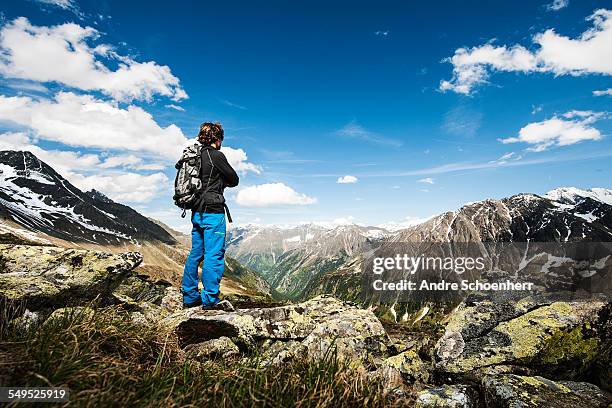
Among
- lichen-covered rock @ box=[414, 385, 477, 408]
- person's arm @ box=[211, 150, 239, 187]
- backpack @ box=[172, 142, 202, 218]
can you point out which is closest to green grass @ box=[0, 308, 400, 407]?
lichen-covered rock @ box=[414, 385, 477, 408]

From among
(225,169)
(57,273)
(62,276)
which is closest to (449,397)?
(225,169)

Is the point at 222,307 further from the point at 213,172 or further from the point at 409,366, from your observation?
the point at 409,366

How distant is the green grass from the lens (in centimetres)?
303

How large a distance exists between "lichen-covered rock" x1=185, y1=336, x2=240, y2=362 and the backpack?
13.2 ft

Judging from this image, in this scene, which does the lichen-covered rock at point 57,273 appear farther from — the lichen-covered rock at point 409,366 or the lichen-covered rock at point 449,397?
the lichen-covered rock at point 449,397

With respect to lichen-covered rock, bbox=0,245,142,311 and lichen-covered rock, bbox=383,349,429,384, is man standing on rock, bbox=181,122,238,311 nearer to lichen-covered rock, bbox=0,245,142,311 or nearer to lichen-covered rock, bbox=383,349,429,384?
lichen-covered rock, bbox=0,245,142,311

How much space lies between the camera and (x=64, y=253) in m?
10.3

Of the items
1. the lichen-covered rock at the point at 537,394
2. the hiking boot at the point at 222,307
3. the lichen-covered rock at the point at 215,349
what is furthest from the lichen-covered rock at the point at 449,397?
the hiking boot at the point at 222,307

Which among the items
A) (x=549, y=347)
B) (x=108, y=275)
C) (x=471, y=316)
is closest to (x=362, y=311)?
(x=471, y=316)

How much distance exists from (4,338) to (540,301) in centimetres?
1149

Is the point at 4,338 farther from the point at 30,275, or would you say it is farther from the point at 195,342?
the point at 30,275

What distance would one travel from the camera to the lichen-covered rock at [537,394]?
17.0ft

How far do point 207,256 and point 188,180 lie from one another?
7.08ft

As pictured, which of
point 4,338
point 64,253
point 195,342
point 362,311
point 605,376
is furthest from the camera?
point 64,253
